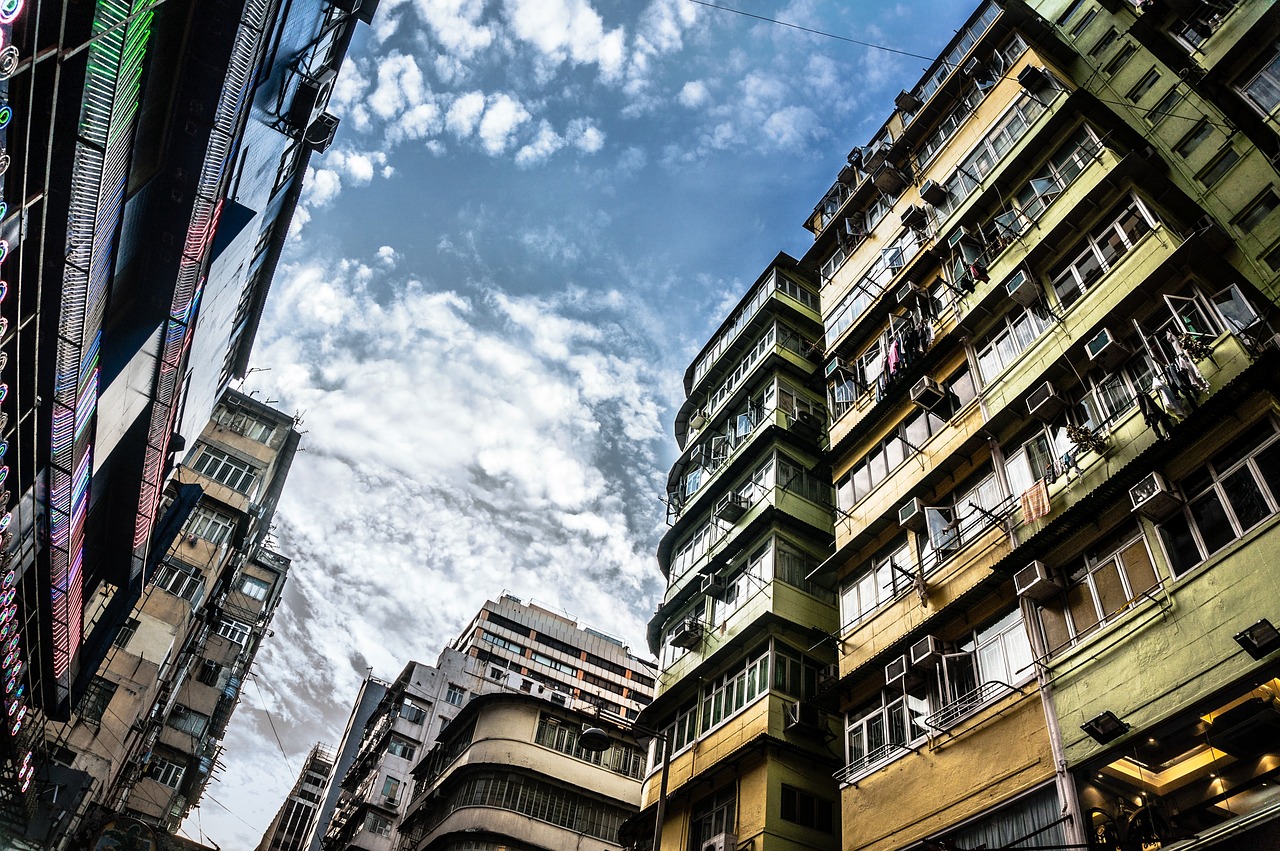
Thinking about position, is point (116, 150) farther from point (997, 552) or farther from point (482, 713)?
point (482, 713)

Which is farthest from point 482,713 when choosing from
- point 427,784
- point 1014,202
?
point 1014,202

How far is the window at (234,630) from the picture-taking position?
52716 millimetres

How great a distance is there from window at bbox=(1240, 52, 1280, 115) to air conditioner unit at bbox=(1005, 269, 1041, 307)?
17.8ft

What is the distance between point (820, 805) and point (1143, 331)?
1151cm

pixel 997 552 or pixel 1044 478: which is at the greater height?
pixel 1044 478

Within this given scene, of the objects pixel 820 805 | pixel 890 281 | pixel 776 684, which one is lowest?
pixel 820 805

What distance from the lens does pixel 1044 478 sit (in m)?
13.8

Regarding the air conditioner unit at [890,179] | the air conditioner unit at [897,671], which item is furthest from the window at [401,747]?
the air conditioner unit at [890,179]

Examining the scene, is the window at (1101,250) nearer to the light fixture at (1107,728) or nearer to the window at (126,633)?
the light fixture at (1107,728)

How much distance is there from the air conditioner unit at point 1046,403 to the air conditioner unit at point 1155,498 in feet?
9.73

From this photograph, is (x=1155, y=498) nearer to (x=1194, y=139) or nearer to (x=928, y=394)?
(x=928, y=394)

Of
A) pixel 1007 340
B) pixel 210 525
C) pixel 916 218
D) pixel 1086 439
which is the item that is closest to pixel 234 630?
pixel 210 525

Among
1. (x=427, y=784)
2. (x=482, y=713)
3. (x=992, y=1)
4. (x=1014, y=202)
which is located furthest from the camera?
(x=427, y=784)

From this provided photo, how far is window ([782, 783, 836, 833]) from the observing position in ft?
53.8
